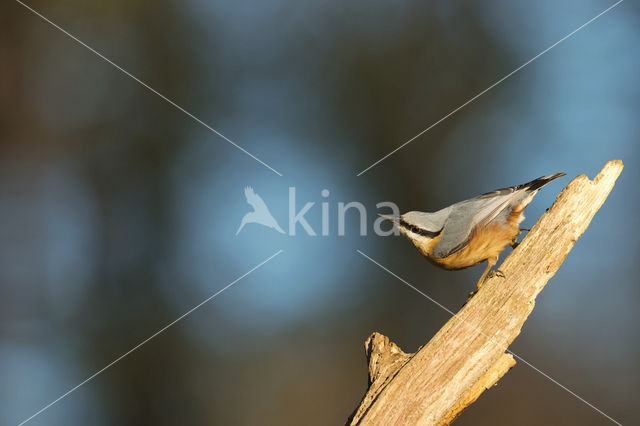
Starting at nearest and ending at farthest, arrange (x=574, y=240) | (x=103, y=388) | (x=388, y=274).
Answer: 1. (x=574, y=240)
2. (x=103, y=388)
3. (x=388, y=274)

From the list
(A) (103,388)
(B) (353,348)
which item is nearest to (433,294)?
(B) (353,348)

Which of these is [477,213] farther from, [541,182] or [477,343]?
[477,343]

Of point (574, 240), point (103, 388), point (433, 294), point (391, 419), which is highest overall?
point (433, 294)

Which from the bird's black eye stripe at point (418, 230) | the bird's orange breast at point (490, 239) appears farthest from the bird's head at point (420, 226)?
the bird's orange breast at point (490, 239)

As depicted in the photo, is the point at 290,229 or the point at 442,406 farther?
the point at 290,229

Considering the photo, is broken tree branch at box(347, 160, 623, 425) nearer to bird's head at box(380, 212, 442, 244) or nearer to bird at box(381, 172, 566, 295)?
bird at box(381, 172, 566, 295)

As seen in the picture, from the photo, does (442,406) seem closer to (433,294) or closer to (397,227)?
(397,227)

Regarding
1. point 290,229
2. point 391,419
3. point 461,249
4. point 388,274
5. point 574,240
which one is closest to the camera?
point 391,419

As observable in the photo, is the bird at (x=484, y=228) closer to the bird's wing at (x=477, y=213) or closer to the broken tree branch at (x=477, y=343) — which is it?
the bird's wing at (x=477, y=213)
